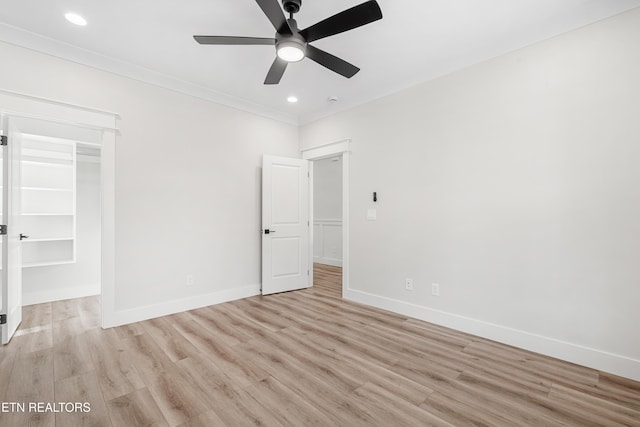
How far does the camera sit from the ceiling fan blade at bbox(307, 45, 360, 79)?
2283mm

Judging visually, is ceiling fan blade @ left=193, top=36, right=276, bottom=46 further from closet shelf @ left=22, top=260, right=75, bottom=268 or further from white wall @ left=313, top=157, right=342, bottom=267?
white wall @ left=313, top=157, right=342, bottom=267

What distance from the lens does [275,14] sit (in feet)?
6.17

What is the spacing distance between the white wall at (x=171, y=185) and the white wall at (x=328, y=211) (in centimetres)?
291

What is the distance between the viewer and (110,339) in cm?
277

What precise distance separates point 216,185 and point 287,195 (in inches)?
43.5

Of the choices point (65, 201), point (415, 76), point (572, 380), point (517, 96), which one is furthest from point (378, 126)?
point (65, 201)

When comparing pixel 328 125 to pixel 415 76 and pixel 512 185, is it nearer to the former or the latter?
pixel 415 76

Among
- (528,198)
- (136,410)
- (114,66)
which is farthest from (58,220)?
(528,198)

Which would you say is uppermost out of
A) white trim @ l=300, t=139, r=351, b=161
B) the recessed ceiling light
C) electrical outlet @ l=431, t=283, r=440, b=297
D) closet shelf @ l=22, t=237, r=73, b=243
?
→ the recessed ceiling light

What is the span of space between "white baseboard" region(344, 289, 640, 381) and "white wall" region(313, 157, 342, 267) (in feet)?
11.1

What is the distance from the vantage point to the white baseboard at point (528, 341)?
2178 millimetres

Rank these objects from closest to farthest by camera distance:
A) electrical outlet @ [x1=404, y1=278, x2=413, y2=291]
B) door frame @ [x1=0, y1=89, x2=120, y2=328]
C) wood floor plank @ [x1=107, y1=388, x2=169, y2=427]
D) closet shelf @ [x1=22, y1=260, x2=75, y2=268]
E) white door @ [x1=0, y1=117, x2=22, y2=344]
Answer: wood floor plank @ [x1=107, y1=388, x2=169, y2=427] → white door @ [x1=0, y1=117, x2=22, y2=344] → door frame @ [x1=0, y1=89, x2=120, y2=328] → electrical outlet @ [x1=404, y1=278, x2=413, y2=291] → closet shelf @ [x1=22, y1=260, x2=75, y2=268]

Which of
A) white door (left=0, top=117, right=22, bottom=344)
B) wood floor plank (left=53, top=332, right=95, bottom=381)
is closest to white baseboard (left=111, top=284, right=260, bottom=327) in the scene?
wood floor plank (left=53, top=332, right=95, bottom=381)

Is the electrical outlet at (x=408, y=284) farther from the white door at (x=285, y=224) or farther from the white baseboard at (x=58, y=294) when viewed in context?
the white baseboard at (x=58, y=294)
